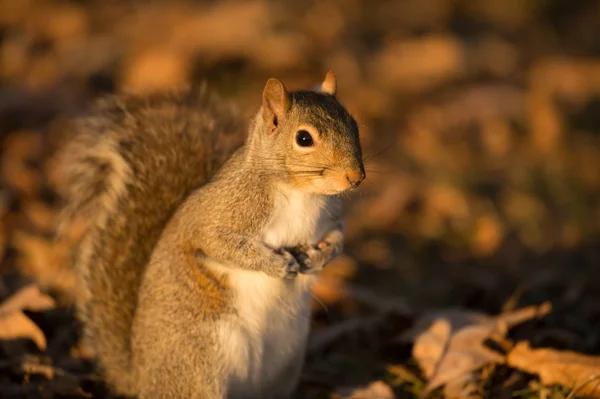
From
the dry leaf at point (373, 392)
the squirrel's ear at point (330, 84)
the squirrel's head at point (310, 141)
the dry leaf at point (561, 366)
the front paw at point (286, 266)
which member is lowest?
the dry leaf at point (373, 392)

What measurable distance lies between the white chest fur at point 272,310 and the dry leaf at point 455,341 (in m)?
0.59

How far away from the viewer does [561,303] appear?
382cm

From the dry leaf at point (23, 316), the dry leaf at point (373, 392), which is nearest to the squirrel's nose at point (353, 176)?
the dry leaf at point (373, 392)

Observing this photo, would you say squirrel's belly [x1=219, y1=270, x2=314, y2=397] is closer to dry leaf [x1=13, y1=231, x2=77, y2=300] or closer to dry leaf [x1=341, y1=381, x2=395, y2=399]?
dry leaf [x1=341, y1=381, x2=395, y2=399]

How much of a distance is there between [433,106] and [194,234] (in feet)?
12.8

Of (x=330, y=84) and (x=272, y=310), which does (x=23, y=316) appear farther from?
(x=330, y=84)

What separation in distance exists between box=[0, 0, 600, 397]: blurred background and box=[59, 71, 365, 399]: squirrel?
1.38 ft

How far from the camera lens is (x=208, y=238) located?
281cm

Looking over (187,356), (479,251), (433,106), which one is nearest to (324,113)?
(187,356)

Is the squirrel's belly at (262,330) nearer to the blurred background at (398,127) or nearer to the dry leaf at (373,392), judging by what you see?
the dry leaf at (373,392)

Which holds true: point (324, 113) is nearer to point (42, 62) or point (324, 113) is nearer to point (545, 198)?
point (545, 198)

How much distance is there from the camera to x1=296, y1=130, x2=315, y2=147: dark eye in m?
2.72

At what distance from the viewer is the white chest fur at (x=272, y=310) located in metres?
2.79

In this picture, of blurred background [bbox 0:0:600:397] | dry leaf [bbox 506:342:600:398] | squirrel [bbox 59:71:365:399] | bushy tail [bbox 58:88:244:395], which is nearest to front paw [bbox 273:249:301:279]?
squirrel [bbox 59:71:365:399]
